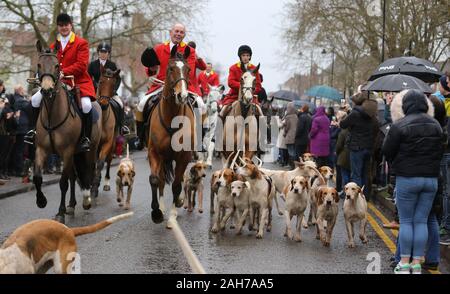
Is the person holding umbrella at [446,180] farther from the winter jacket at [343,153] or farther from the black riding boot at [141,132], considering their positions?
the winter jacket at [343,153]

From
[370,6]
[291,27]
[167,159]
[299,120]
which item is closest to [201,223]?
[167,159]

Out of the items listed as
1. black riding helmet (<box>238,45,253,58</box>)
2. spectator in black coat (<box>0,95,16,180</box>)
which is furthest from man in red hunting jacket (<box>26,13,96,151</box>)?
spectator in black coat (<box>0,95,16,180</box>)

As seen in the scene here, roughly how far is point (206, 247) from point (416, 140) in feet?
11.0

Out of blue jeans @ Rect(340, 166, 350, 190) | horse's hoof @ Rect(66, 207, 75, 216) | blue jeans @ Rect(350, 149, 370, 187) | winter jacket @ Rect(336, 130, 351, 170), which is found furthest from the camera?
blue jeans @ Rect(340, 166, 350, 190)

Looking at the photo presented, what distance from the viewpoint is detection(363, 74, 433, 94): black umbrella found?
14.6 meters

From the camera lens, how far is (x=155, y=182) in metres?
11.6

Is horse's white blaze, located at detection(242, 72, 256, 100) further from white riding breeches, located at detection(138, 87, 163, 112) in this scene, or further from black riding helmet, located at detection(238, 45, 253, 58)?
white riding breeches, located at detection(138, 87, 163, 112)

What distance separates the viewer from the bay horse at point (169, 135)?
11484mm

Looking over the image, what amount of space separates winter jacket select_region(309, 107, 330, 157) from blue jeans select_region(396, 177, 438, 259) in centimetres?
1230

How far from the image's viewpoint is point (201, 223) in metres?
12.5

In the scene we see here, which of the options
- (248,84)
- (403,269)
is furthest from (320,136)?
(403,269)

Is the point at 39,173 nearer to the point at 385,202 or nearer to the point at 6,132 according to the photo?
the point at 6,132

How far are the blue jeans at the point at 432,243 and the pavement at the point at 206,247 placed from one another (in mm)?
190
